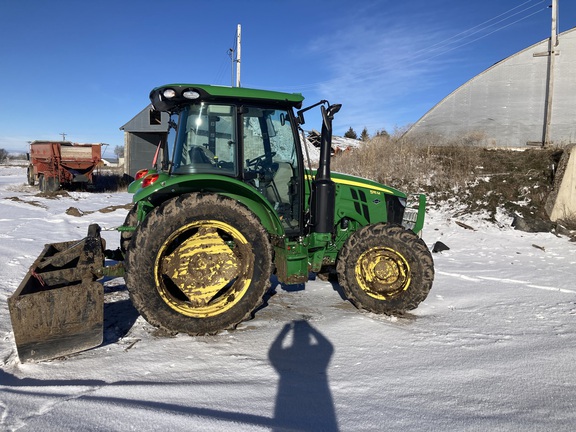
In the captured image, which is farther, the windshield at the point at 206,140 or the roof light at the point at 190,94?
the windshield at the point at 206,140

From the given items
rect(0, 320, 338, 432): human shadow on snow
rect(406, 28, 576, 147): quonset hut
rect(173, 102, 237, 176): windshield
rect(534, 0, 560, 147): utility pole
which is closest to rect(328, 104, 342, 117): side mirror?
rect(173, 102, 237, 176): windshield

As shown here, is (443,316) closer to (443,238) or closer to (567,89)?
(443,238)

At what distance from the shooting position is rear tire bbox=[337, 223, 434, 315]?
13.2 feet

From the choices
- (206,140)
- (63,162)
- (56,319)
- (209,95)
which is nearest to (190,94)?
(209,95)

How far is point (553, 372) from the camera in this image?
279 cm

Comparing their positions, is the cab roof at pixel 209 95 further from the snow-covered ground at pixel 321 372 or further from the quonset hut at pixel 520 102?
the quonset hut at pixel 520 102

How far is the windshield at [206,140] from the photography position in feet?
12.0

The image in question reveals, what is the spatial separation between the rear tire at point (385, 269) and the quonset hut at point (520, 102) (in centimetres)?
1207

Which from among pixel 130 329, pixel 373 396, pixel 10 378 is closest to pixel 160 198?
pixel 130 329

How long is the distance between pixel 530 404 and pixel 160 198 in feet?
10.0

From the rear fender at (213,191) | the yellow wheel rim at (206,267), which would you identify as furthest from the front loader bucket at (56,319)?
the rear fender at (213,191)

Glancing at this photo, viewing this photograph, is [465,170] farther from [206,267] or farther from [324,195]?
[206,267]

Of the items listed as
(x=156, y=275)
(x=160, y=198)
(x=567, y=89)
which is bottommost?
(x=156, y=275)

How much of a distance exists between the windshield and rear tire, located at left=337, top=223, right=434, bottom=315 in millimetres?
1448
